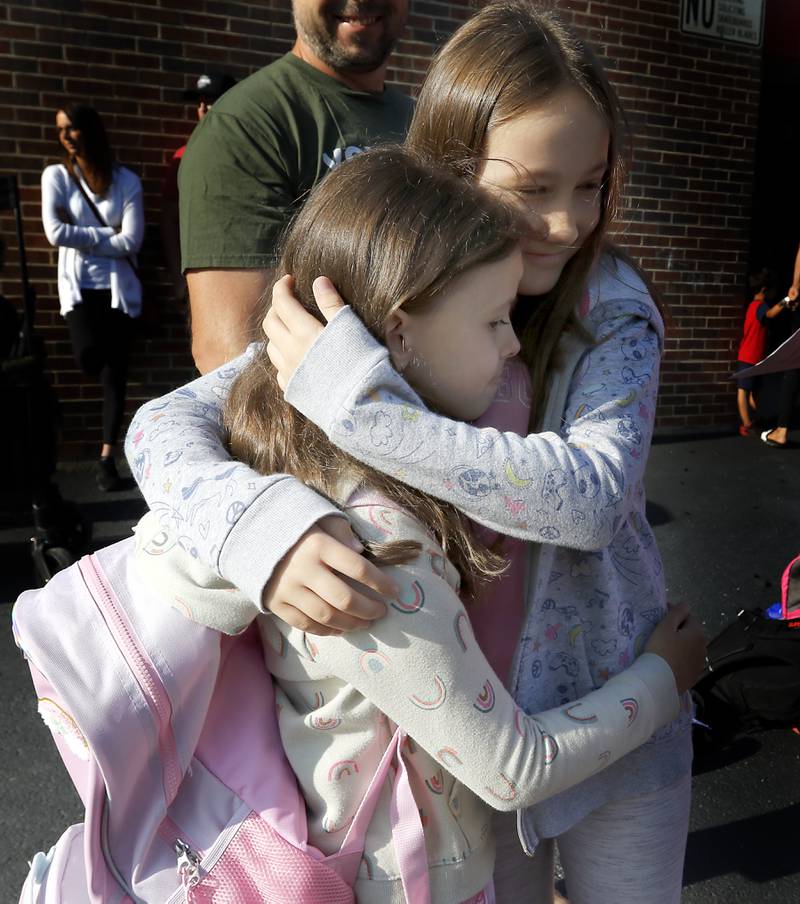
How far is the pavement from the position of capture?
2.54 m

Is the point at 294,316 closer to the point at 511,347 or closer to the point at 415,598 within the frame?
the point at 511,347

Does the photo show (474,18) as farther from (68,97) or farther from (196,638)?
(68,97)

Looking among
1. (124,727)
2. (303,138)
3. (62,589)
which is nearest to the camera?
(124,727)

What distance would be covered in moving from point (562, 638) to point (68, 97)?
5.60 metres

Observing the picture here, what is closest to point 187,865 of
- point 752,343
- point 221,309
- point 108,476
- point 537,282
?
point 537,282

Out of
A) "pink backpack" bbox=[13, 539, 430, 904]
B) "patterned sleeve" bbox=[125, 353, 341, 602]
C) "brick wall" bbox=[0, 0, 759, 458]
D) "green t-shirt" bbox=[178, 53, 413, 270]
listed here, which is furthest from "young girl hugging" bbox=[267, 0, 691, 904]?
"brick wall" bbox=[0, 0, 759, 458]

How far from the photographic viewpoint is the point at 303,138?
80.7 inches

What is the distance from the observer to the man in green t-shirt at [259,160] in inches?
78.2

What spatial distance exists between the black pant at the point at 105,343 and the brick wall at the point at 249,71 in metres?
0.33

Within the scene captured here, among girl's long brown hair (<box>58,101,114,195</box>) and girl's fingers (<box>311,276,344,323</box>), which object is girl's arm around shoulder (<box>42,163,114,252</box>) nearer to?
girl's long brown hair (<box>58,101,114,195</box>)

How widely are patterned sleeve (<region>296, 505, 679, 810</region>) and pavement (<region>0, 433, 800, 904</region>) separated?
1.63 metres

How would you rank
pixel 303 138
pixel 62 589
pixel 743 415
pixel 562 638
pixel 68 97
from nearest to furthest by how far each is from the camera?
pixel 62 589
pixel 562 638
pixel 303 138
pixel 68 97
pixel 743 415

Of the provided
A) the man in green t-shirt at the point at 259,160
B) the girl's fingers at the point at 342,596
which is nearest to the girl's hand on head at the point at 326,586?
the girl's fingers at the point at 342,596

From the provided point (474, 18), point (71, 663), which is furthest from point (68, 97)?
point (71, 663)
